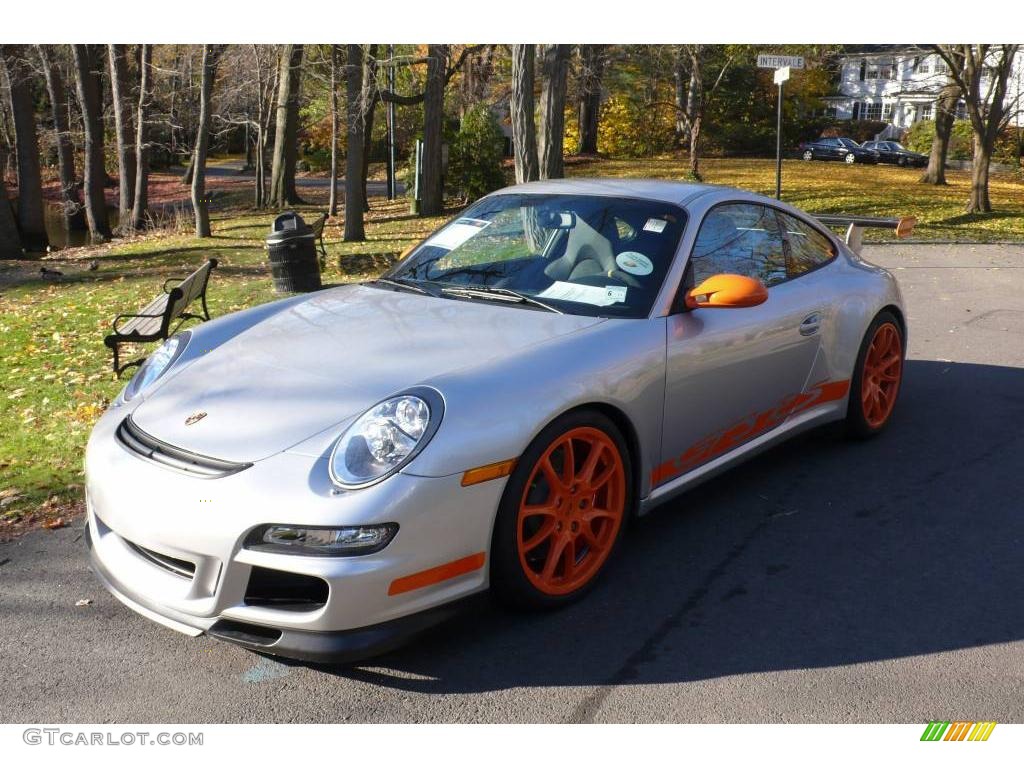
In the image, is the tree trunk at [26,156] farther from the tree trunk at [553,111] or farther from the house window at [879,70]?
the house window at [879,70]

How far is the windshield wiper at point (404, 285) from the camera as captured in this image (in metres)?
4.57

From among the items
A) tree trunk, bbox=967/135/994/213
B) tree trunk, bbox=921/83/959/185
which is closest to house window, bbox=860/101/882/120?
tree trunk, bbox=921/83/959/185

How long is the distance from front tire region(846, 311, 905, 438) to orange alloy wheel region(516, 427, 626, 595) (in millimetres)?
2126

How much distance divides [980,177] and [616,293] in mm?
21269

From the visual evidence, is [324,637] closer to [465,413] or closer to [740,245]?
[465,413]

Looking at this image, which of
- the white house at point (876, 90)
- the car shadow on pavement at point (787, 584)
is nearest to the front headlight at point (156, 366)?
the car shadow on pavement at point (787, 584)

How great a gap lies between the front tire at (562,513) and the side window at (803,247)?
5.84 feet

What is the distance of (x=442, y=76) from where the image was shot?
937 inches

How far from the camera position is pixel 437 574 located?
10.5ft

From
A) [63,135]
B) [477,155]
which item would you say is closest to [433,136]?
[477,155]

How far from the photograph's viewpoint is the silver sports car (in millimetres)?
3105
